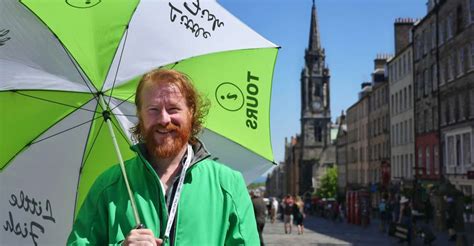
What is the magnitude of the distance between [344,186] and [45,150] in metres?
87.8

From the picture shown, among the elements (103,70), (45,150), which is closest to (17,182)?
(45,150)

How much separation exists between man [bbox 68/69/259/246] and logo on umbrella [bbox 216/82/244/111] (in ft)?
9.21

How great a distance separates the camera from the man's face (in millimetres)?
2975

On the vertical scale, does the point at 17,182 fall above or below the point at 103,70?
below

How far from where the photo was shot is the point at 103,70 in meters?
5.17

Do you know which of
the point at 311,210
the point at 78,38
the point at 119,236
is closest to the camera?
the point at 119,236

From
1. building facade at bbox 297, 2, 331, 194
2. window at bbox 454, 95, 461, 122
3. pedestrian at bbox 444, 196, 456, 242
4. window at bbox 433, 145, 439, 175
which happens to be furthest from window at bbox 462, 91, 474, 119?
building facade at bbox 297, 2, 331, 194

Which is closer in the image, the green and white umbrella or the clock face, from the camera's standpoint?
the green and white umbrella

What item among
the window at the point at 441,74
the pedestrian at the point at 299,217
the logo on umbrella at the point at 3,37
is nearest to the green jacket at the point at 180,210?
the logo on umbrella at the point at 3,37

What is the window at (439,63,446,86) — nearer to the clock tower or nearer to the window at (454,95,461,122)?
the window at (454,95,461,122)

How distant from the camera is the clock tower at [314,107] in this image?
139m

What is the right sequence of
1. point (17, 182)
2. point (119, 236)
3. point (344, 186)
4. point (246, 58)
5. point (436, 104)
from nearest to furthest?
point (119, 236)
point (17, 182)
point (246, 58)
point (436, 104)
point (344, 186)

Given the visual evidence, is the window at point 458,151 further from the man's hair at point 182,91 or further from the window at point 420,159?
the man's hair at point 182,91

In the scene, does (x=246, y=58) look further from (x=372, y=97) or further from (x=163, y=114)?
(x=372, y=97)
